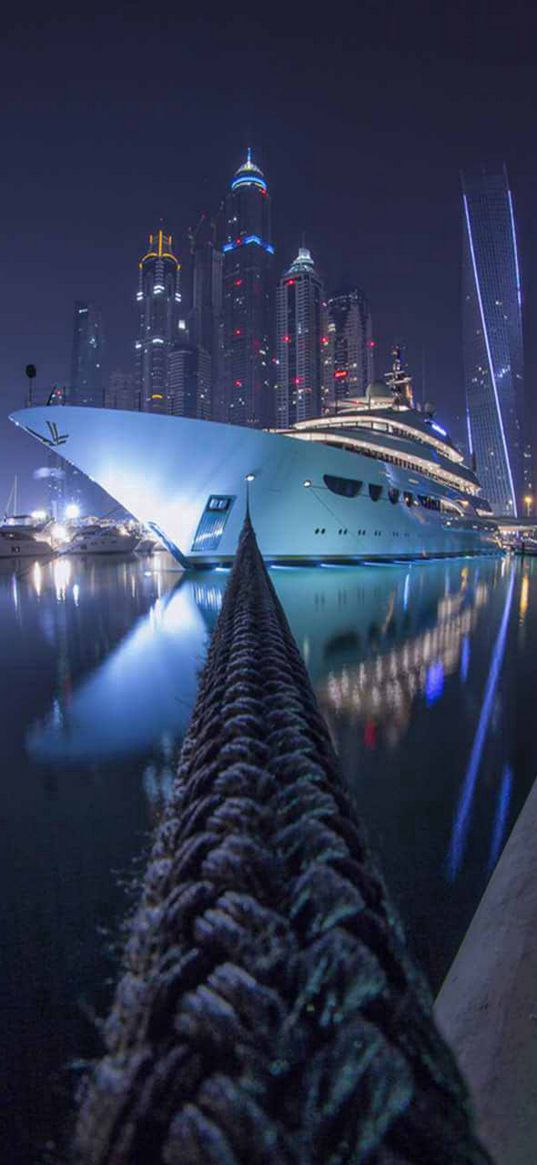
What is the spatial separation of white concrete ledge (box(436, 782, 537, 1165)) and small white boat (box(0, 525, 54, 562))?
44.9 metres

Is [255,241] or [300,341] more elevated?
[255,241]

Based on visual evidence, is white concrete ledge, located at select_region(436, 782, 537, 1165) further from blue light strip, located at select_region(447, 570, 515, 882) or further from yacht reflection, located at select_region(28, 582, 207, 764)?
yacht reflection, located at select_region(28, 582, 207, 764)

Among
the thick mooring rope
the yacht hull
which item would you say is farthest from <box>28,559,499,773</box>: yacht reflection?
the yacht hull

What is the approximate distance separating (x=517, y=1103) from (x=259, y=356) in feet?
430

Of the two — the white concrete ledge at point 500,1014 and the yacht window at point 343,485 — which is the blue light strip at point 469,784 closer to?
the white concrete ledge at point 500,1014

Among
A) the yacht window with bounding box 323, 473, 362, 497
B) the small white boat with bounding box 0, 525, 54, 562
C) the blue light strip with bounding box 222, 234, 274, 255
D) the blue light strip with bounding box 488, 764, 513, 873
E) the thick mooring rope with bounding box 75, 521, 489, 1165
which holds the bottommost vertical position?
the blue light strip with bounding box 488, 764, 513, 873

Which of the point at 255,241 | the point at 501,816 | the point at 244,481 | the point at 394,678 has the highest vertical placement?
the point at 255,241

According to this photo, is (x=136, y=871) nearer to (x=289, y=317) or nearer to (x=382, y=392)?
(x=382, y=392)

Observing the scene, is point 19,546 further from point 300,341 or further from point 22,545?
point 300,341

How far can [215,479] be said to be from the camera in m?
21.5

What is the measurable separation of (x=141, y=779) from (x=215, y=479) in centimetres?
1833

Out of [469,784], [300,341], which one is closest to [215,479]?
[469,784]

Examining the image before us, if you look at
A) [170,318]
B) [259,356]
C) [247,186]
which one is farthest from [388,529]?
[247,186]

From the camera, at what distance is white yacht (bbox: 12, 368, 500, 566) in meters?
19.9
